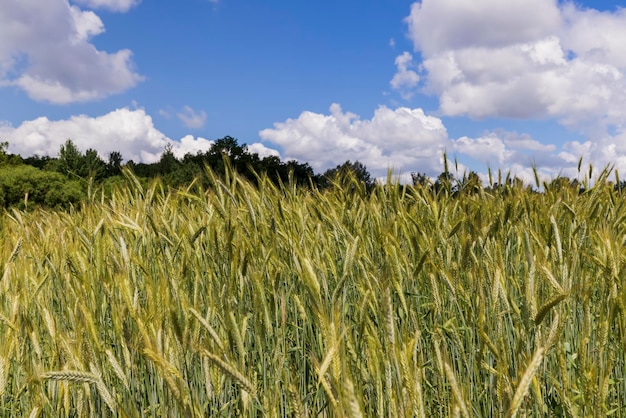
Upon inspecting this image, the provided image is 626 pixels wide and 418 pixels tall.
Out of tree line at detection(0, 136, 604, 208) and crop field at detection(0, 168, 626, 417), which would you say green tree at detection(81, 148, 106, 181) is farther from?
crop field at detection(0, 168, 626, 417)

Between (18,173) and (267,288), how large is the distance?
34.1 ft

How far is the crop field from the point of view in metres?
1.09

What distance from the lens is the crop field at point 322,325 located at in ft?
3.59

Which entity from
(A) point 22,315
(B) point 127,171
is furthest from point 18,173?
(A) point 22,315

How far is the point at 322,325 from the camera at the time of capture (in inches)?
39.8

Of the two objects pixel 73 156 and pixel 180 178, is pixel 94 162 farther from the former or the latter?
pixel 180 178

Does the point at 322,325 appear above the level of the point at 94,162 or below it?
below

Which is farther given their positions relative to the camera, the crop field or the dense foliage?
the dense foliage

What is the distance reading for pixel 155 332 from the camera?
1250 millimetres

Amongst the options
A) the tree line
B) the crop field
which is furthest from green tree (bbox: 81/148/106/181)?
the crop field

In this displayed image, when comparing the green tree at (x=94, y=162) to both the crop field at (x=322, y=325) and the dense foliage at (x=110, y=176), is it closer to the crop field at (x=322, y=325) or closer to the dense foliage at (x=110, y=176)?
the dense foliage at (x=110, y=176)

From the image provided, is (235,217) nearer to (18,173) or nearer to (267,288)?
(267,288)

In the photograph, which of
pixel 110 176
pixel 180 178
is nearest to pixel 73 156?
pixel 110 176

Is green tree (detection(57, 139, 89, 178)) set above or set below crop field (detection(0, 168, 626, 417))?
above
